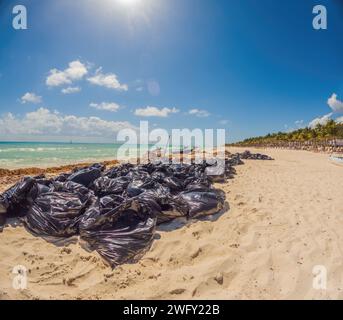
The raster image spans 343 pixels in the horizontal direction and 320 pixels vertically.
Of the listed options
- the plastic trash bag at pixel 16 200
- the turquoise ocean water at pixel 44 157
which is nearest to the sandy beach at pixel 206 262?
the plastic trash bag at pixel 16 200

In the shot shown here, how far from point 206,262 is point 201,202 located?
4.65 ft

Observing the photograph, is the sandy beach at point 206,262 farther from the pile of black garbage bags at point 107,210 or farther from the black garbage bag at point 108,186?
the black garbage bag at point 108,186

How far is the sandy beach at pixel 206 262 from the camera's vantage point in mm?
2318

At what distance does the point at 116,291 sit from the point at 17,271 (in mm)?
1251

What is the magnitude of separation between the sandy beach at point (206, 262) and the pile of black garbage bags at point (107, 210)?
0.54 ft

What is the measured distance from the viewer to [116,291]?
2365mm

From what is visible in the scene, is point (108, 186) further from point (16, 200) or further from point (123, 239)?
point (123, 239)

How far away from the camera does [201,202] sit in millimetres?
4094

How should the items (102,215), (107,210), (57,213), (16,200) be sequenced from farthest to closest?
(16,200)
(57,213)
(107,210)
(102,215)

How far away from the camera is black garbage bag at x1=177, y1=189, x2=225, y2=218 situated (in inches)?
155

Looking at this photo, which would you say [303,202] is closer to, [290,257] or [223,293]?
[290,257]

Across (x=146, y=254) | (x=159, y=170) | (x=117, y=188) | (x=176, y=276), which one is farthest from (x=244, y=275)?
(x=159, y=170)

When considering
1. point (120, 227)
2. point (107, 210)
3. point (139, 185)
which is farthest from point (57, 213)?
point (139, 185)

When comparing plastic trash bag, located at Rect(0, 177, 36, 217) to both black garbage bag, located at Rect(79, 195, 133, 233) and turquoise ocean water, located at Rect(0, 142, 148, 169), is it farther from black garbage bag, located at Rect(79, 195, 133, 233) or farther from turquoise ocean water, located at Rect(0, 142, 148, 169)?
turquoise ocean water, located at Rect(0, 142, 148, 169)
